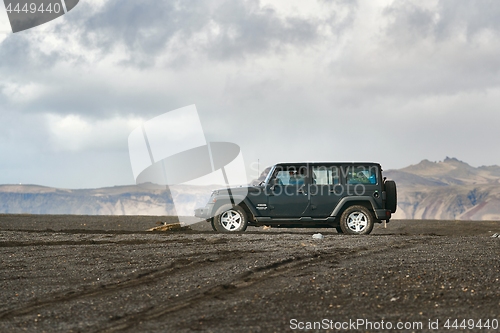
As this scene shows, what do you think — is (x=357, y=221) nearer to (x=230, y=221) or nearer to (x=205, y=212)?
(x=230, y=221)

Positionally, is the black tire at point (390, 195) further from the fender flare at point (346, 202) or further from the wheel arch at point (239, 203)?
the wheel arch at point (239, 203)

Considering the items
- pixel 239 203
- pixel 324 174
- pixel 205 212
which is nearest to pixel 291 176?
pixel 324 174

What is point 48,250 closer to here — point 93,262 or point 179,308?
point 93,262

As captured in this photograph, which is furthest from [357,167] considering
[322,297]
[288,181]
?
[322,297]

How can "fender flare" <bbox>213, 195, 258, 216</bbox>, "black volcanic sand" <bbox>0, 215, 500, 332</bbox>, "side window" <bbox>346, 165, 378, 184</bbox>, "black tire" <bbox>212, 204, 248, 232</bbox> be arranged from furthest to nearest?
"black tire" <bbox>212, 204, 248, 232</bbox> < "fender flare" <bbox>213, 195, 258, 216</bbox> < "side window" <bbox>346, 165, 378, 184</bbox> < "black volcanic sand" <bbox>0, 215, 500, 332</bbox>

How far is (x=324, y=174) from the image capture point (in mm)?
17328

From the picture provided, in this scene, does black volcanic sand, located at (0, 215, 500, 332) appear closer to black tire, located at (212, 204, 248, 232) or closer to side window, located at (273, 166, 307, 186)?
side window, located at (273, 166, 307, 186)

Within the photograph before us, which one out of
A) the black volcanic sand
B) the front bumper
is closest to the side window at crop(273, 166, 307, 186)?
the front bumper

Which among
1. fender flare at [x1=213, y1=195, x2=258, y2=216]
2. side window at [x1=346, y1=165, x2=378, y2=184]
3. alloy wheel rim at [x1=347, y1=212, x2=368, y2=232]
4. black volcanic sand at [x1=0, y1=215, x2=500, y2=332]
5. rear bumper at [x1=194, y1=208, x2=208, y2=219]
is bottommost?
black volcanic sand at [x1=0, y1=215, x2=500, y2=332]

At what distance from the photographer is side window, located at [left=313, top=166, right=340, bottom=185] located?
17.3 metres

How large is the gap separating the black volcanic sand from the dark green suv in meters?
3.65

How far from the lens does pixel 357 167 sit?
17.4 meters

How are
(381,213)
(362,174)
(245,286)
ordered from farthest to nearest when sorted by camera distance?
(362,174)
(381,213)
(245,286)

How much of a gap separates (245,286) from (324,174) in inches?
357
